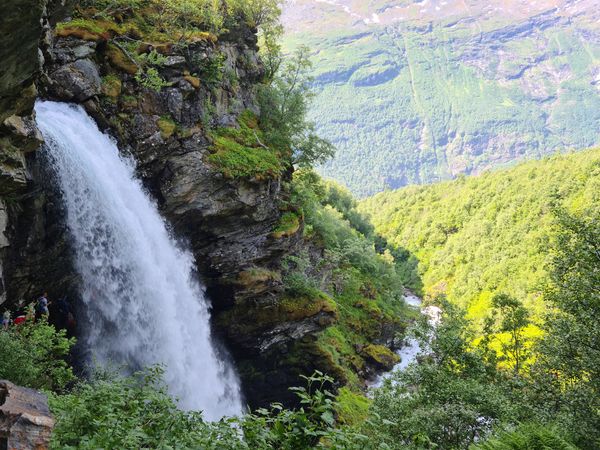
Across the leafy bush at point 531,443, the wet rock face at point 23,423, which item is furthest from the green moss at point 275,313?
the leafy bush at point 531,443

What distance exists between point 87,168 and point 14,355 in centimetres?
850

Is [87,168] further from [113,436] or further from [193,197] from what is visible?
[113,436]

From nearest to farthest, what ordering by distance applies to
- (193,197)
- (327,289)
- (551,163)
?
(193,197) < (327,289) < (551,163)

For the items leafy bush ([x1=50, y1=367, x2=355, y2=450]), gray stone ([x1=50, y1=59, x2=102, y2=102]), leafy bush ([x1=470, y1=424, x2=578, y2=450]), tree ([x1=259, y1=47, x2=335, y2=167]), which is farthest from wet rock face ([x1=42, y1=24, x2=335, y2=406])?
leafy bush ([x1=470, y1=424, x2=578, y2=450])

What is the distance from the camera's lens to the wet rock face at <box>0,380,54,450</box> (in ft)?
22.3

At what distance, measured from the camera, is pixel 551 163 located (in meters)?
127

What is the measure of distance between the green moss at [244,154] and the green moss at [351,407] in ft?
44.5

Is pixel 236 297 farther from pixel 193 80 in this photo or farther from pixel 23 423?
pixel 23 423

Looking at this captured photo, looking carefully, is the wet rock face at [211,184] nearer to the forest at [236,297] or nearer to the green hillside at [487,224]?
the forest at [236,297]

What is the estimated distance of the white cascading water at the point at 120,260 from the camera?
17109 mm

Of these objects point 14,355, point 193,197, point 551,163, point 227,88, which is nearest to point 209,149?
point 193,197

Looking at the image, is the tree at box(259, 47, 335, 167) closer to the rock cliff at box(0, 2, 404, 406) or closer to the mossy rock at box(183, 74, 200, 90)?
the rock cliff at box(0, 2, 404, 406)

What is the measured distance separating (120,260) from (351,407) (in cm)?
1816

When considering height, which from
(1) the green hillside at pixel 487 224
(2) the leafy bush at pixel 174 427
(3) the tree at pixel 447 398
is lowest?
(1) the green hillside at pixel 487 224
